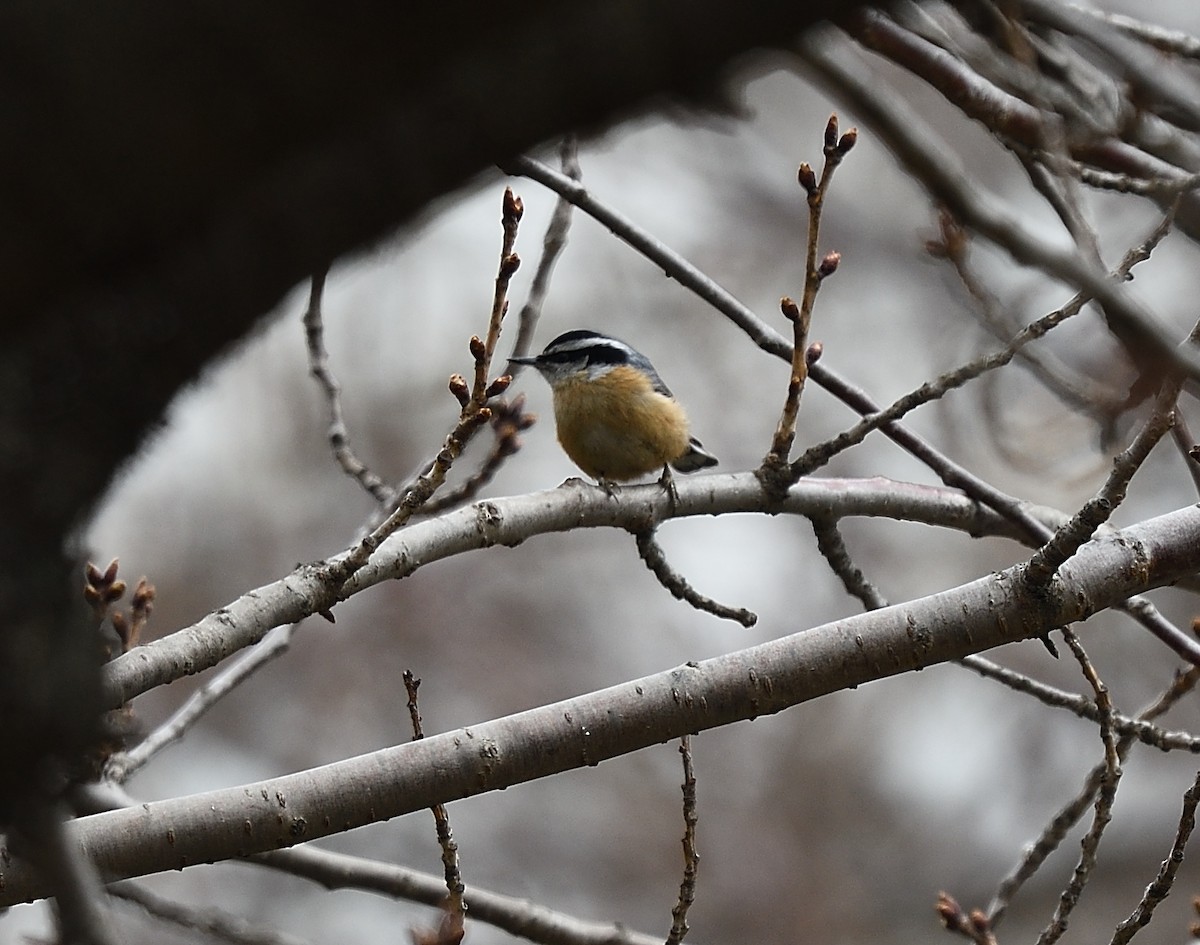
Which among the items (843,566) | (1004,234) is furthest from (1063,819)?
(1004,234)

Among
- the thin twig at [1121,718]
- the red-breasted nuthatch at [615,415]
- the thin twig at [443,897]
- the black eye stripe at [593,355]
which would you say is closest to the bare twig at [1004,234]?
the thin twig at [1121,718]

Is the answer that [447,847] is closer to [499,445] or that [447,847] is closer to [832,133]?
[499,445]

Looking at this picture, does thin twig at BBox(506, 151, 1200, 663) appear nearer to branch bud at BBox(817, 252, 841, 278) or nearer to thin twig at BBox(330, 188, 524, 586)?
branch bud at BBox(817, 252, 841, 278)

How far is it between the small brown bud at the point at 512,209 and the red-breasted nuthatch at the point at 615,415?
2.76 m

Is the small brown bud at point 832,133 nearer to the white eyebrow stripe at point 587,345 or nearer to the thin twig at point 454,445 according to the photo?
the thin twig at point 454,445

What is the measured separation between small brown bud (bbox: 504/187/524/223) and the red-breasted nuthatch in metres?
2.76

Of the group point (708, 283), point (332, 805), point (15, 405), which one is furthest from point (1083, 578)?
point (15, 405)

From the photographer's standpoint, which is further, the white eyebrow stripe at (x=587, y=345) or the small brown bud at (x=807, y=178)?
the white eyebrow stripe at (x=587, y=345)

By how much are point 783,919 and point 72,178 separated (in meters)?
11.4

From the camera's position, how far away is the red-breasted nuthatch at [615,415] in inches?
227

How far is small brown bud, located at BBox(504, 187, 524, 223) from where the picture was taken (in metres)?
2.92

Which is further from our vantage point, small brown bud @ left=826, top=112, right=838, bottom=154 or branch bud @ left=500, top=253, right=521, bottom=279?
small brown bud @ left=826, top=112, right=838, bottom=154

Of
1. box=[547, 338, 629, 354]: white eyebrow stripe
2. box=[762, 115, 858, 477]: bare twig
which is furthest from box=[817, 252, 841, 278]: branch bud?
box=[547, 338, 629, 354]: white eyebrow stripe

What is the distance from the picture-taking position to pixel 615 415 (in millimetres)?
5809
